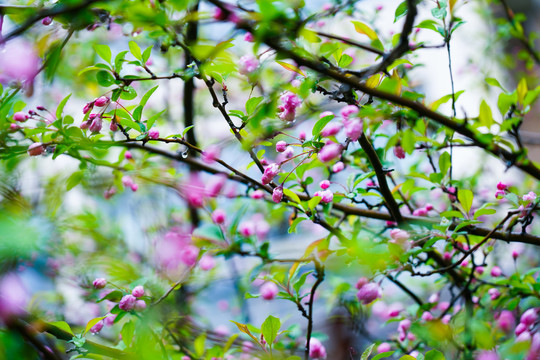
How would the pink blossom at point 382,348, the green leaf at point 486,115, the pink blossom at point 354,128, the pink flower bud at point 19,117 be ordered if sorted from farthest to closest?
the pink blossom at point 382,348, the pink flower bud at point 19,117, the green leaf at point 486,115, the pink blossom at point 354,128

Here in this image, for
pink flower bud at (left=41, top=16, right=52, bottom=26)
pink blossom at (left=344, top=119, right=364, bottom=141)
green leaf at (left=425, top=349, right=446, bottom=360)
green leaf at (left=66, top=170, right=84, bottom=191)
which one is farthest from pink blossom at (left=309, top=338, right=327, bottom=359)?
pink flower bud at (left=41, top=16, right=52, bottom=26)

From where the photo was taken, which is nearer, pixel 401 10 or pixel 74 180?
pixel 401 10

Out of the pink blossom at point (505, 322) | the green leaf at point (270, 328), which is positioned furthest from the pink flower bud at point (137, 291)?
the pink blossom at point (505, 322)

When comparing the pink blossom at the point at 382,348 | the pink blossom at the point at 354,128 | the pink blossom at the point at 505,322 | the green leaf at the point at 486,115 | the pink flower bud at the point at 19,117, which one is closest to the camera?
the pink blossom at the point at 354,128

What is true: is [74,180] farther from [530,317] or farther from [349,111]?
[530,317]

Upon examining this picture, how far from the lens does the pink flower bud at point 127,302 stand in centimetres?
68

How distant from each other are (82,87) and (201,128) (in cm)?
50

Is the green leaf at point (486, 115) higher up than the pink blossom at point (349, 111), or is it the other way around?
the green leaf at point (486, 115)

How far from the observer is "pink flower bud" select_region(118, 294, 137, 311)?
68 centimetres

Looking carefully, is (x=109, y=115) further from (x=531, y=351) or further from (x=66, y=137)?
(x=531, y=351)

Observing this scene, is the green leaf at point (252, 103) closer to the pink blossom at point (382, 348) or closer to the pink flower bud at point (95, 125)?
the pink flower bud at point (95, 125)

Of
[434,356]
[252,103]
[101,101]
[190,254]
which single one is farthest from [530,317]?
[101,101]

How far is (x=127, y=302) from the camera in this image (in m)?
0.69

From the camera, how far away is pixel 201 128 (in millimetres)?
1908
